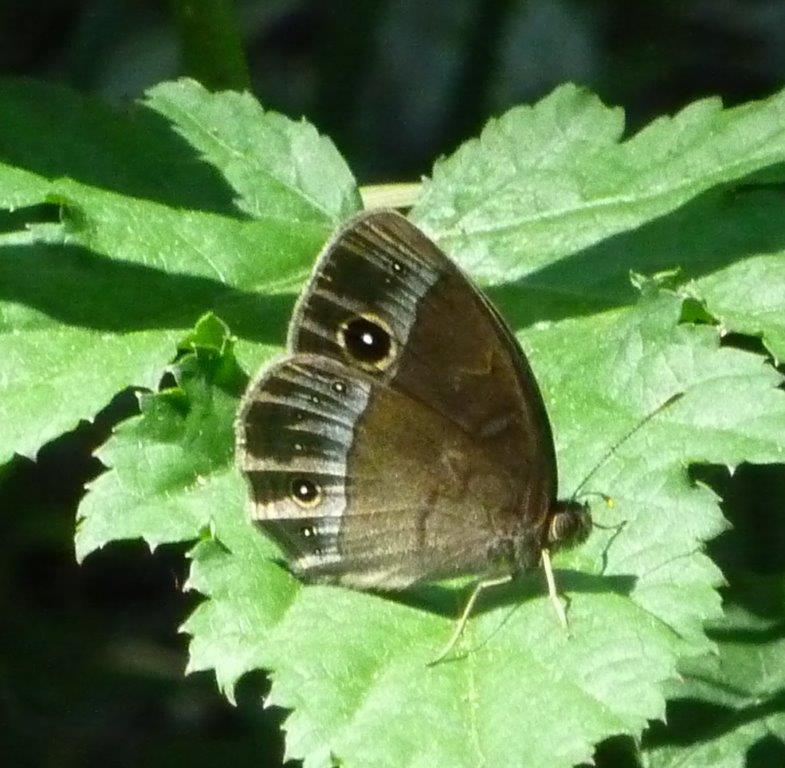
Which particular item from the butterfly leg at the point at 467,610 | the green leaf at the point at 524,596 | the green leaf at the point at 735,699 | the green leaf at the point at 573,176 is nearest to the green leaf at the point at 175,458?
the green leaf at the point at 524,596

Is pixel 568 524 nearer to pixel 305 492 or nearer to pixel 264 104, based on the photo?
pixel 305 492

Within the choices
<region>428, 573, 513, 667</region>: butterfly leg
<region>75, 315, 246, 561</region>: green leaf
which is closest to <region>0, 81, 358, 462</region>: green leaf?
<region>75, 315, 246, 561</region>: green leaf

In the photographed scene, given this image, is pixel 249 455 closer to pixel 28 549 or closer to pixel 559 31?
pixel 28 549

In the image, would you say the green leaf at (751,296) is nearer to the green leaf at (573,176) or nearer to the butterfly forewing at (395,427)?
the green leaf at (573,176)

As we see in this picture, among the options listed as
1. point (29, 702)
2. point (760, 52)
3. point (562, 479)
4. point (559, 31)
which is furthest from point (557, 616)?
point (760, 52)

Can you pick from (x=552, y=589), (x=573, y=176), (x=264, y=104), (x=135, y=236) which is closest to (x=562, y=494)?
(x=552, y=589)
